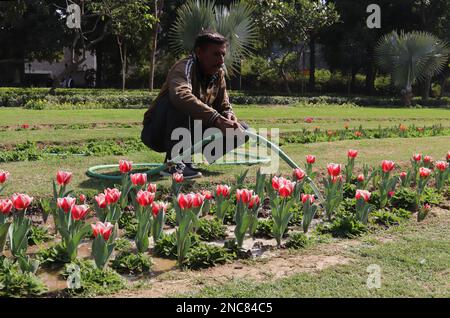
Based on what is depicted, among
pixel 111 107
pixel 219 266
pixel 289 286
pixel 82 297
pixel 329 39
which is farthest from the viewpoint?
pixel 329 39

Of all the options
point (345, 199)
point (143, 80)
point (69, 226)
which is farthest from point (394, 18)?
point (69, 226)

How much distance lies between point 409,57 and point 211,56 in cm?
2304

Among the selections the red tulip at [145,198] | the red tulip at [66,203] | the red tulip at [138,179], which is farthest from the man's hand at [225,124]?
the red tulip at [66,203]

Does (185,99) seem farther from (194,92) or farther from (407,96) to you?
(407,96)

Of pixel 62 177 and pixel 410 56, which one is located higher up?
pixel 410 56

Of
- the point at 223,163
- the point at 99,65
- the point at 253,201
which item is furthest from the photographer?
the point at 99,65

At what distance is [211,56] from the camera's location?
5234 millimetres

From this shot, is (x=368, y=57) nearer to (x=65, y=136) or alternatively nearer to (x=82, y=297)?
(x=65, y=136)

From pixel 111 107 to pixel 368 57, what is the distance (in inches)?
802

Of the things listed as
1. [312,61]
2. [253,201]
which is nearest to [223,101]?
[253,201]

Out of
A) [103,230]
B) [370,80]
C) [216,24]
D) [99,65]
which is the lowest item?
[103,230]

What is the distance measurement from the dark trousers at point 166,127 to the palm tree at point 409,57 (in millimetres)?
22484

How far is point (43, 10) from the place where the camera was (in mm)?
26891

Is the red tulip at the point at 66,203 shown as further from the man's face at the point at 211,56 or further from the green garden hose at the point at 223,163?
the man's face at the point at 211,56
